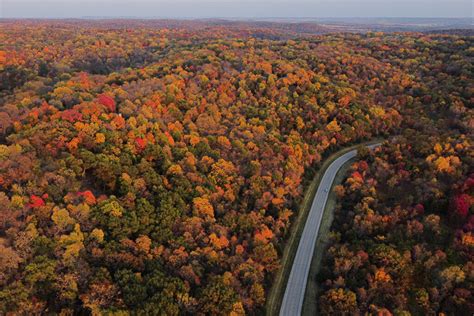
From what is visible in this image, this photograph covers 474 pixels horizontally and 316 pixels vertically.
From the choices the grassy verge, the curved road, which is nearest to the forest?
the grassy verge

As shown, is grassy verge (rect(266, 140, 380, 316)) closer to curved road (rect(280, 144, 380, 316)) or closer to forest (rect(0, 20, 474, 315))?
curved road (rect(280, 144, 380, 316))

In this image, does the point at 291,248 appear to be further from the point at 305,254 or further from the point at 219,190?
the point at 219,190

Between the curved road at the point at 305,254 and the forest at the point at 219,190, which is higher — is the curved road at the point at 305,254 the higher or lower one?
the lower one

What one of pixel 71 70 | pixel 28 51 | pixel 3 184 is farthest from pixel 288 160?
pixel 28 51

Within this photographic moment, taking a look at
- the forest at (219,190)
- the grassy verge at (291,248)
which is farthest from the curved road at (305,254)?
the forest at (219,190)

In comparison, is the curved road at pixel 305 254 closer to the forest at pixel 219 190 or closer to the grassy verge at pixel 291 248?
the grassy verge at pixel 291 248
